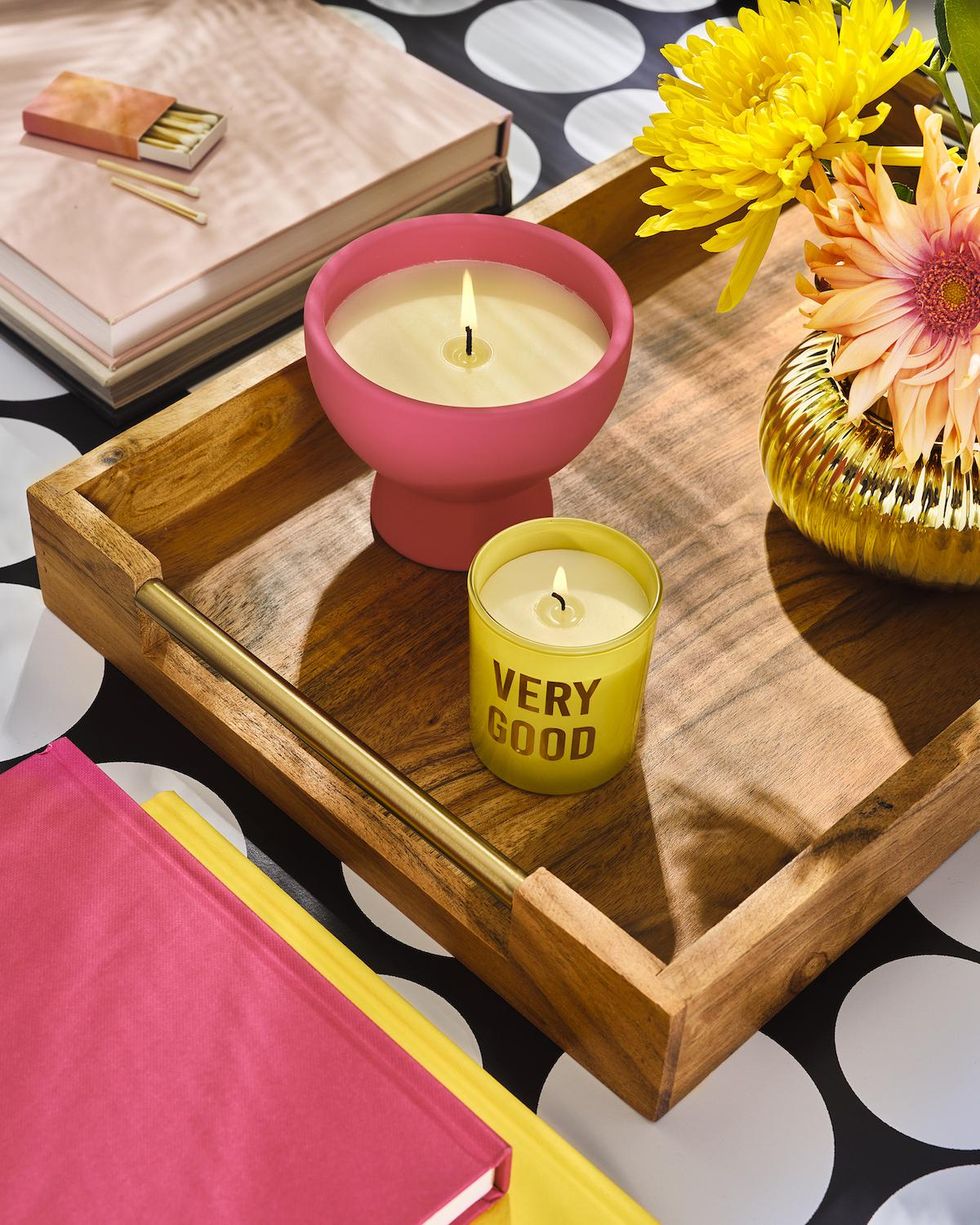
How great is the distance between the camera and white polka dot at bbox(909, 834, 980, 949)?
1.52ft

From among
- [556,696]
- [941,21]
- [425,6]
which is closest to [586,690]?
[556,696]

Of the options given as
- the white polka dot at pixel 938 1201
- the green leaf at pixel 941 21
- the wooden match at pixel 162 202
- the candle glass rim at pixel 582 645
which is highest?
the green leaf at pixel 941 21

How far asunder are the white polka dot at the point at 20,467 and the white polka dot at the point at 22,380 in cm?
2

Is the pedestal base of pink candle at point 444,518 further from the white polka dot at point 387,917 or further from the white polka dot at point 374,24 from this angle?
the white polka dot at point 374,24

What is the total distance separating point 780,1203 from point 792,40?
31cm

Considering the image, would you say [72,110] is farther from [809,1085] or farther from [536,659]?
[809,1085]

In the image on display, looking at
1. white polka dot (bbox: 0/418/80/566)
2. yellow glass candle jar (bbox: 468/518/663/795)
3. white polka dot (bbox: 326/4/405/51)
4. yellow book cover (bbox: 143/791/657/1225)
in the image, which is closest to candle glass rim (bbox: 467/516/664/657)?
yellow glass candle jar (bbox: 468/518/663/795)

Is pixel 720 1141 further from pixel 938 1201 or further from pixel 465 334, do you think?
pixel 465 334

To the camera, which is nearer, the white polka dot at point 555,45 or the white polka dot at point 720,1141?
the white polka dot at point 720,1141

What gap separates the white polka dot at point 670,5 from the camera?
85 centimetres

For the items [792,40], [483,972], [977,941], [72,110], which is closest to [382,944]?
[483,972]

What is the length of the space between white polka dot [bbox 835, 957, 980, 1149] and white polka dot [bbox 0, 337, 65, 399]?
38 cm

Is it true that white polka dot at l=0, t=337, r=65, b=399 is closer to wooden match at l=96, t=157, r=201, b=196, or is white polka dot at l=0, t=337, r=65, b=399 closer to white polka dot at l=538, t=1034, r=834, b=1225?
wooden match at l=96, t=157, r=201, b=196

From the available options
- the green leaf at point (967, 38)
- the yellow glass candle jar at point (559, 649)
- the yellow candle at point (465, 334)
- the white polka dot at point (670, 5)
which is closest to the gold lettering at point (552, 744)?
the yellow glass candle jar at point (559, 649)
